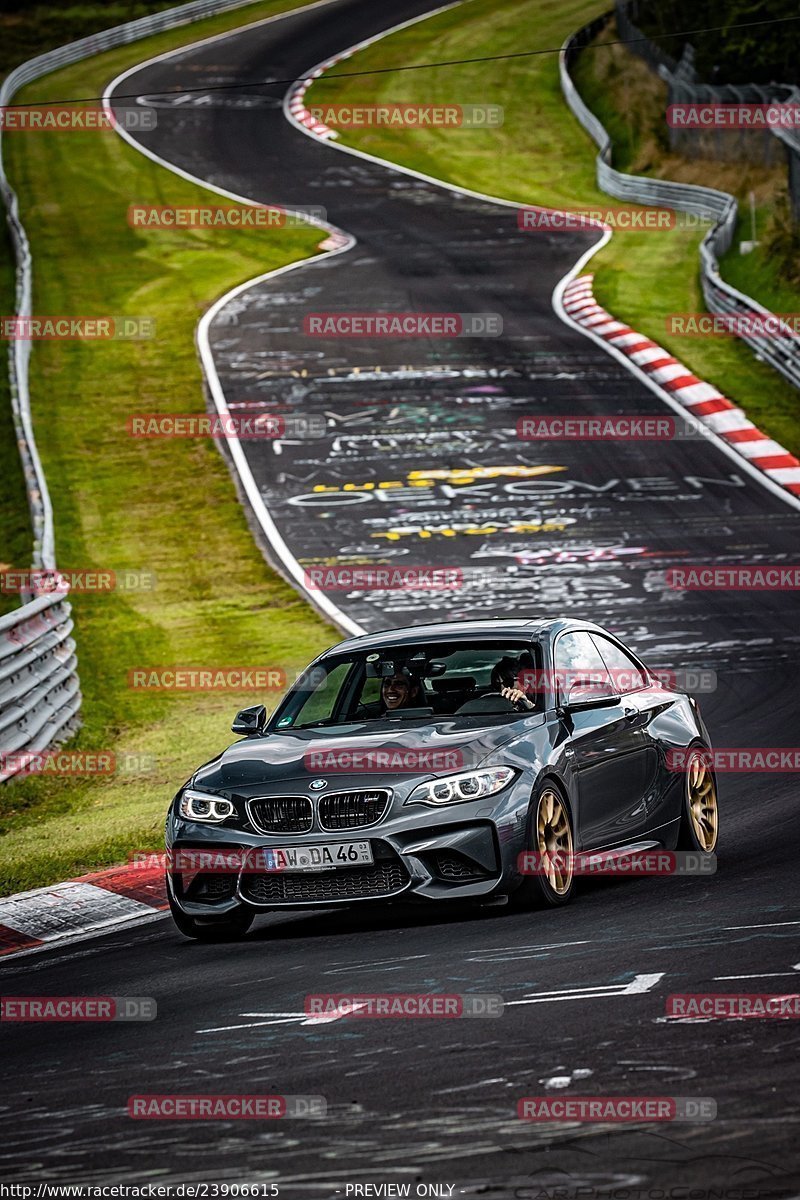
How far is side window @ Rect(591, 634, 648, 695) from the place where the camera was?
10.7m

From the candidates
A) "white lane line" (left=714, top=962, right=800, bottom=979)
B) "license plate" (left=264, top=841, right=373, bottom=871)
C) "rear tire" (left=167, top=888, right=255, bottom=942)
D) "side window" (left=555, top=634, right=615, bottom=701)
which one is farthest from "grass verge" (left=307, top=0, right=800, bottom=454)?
"white lane line" (left=714, top=962, right=800, bottom=979)

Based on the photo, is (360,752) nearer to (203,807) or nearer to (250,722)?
(203,807)

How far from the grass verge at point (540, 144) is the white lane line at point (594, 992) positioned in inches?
801

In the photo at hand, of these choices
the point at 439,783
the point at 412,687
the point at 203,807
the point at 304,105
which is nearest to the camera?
the point at 439,783

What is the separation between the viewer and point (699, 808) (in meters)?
10.7

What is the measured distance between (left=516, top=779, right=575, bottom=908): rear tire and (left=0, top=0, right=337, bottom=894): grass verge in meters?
Result: 3.44

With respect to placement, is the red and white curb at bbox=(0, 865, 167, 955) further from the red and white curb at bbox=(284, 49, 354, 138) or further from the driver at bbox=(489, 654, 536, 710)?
the red and white curb at bbox=(284, 49, 354, 138)

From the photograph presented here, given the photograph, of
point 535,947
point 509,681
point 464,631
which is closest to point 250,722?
point 464,631

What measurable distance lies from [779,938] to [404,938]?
1.78 metres

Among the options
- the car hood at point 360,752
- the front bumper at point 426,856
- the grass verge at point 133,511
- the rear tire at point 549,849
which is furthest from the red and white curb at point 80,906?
the rear tire at point 549,849

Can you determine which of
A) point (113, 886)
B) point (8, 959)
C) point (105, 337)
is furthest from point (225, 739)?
point (105, 337)

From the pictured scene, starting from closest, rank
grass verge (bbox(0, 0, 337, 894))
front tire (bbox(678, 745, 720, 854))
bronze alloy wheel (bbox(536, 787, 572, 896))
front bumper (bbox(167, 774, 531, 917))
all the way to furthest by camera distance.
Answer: front bumper (bbox(167, 774, 531, 917)), bronze alloy wheel (bbox(536, 787, 572, 896)), front tire (bbox(678, 745, 720, 854)), grass verge (bbox(0, 0, 337, 894))

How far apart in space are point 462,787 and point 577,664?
1630 millimetres

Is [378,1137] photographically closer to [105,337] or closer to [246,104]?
[105,337]
